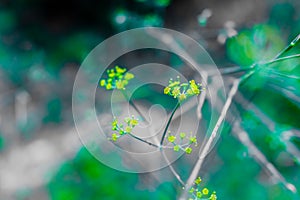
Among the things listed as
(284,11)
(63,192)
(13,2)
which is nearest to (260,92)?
(284,11)

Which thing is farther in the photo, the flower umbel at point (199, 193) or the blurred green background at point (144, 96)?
the blurred green background at point (144, 96)

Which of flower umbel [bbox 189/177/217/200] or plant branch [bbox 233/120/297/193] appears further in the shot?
plant branch [bbox 233/120/297/193]

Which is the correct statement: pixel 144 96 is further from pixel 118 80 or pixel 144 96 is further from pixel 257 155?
pixel 257 155

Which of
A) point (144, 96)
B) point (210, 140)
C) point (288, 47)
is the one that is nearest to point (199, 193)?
point (210, 140)

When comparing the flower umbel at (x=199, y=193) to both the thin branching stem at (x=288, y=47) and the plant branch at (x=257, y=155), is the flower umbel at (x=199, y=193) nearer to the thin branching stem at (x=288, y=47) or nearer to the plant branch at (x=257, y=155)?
the plant branch at (x=257, y=155)

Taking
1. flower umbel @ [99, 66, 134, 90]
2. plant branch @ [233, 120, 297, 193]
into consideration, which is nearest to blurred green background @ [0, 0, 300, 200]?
plant branch @ [233, 120, 297, 193]

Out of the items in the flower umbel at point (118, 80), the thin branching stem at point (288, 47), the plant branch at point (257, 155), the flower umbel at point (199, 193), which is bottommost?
the flower umbel at point (199, 193)

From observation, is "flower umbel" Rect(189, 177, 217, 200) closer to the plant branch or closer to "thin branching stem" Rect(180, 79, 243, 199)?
"thin branching stem" Rect(180, 79, 243, 199)

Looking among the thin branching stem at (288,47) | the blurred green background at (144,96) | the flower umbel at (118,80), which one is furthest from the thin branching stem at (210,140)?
the flower umbel at (118,80)
